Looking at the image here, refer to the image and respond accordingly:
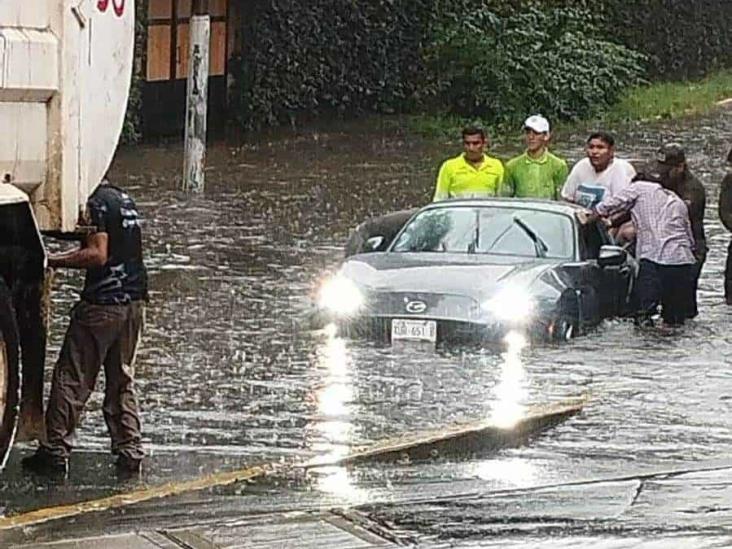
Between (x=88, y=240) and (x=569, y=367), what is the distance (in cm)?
531

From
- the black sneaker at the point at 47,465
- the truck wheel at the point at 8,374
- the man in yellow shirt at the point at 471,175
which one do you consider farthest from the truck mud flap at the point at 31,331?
the man in yellow shirt at the point at 471,175

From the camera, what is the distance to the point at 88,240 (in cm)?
944

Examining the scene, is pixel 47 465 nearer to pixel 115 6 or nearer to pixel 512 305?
pixel 115 6

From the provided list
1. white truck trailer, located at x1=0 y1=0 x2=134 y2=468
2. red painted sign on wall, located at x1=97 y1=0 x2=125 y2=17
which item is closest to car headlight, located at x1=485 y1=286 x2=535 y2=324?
white truck trailer, located at x1=0 y1=0 x2=134 y2=468

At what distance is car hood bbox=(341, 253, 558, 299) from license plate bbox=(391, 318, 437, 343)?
281mm

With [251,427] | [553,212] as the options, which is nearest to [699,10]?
[553,212]

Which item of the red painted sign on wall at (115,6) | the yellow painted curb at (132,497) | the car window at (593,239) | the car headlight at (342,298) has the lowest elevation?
the yellow painted curb at (132,497)

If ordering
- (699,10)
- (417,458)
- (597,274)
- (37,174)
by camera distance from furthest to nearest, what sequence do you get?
(699,10)
(597,274)
(417,458)
(37,174)

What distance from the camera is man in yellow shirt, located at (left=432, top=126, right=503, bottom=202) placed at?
17.0 m

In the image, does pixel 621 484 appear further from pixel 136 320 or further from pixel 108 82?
pixel 108 82

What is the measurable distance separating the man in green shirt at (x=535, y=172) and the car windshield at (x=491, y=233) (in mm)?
1402

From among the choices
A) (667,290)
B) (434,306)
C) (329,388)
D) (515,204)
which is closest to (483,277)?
(434,306)

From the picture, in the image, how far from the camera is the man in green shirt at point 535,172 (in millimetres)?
17484

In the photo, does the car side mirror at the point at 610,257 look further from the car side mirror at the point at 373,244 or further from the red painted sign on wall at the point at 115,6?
the red painted sign on wall at the point at 115,6
